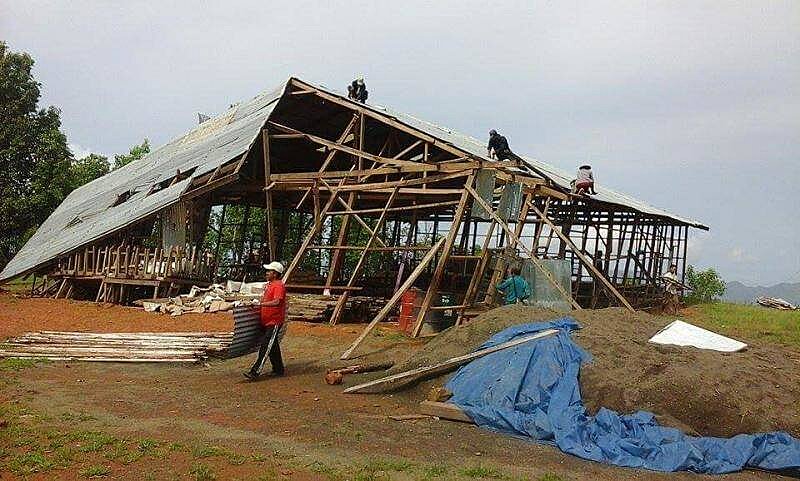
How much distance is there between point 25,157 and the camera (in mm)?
28000

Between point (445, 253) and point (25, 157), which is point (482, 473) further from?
point (25, 157)

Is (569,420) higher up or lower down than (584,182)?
lower down

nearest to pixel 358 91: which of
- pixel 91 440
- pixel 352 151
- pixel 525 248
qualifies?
pixel 352 151

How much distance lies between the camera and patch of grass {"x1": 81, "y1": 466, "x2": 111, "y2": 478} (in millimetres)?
4918

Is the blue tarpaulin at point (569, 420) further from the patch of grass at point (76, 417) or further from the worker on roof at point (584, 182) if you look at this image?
the worker on roof at point (584, 182)

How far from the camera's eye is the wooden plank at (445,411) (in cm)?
717

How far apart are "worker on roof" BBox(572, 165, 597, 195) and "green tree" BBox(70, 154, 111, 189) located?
76.3 ft

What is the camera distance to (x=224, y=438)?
6.18 meters

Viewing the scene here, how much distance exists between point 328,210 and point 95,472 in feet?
38.1

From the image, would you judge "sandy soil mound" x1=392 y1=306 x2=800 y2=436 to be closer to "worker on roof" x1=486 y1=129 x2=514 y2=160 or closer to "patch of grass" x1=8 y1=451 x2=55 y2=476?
"patch of grass" x1=8 y1=451 x2=55 y2=476

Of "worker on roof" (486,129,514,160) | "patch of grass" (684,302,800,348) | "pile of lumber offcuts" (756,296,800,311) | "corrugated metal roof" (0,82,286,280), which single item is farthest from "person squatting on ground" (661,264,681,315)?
"corrugated metal roof" (0,82,286,280)

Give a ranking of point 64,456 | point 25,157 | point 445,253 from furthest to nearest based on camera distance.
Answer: point 25,157, point 445,253, point 64,456

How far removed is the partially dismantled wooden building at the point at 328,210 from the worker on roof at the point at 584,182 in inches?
22.9

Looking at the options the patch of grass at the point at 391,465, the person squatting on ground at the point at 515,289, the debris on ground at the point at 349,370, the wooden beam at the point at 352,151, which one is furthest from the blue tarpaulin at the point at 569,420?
the wooden beam at the point at 352,151
